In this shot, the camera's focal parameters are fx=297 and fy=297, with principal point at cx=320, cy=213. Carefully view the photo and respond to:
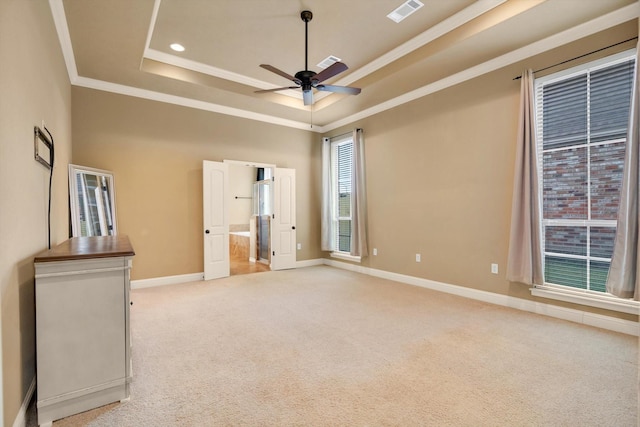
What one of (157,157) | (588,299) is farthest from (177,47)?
(588,299)

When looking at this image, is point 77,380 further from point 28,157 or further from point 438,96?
point 438,96

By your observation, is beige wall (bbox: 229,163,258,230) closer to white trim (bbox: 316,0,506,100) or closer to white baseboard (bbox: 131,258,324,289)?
white baseboard (bbox: 131,258,324,289)

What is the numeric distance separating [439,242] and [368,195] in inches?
Result: 65.7

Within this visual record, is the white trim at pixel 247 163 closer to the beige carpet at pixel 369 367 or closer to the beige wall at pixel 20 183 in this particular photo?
the beige carpet at pixel 369 367

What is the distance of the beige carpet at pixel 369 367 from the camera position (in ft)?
5.71

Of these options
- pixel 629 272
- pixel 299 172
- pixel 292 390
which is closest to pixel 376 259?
pixel 299 172

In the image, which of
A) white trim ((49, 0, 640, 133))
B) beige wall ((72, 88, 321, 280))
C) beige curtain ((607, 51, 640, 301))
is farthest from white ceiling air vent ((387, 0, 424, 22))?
beige wall ((72, 88, 321, 280))

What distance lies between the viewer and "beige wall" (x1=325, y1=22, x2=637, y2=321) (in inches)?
146

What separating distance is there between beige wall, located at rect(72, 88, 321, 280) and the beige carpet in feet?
4.11

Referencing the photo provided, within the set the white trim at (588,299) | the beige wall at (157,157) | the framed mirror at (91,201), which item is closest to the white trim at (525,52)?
the white trim at (588,299)

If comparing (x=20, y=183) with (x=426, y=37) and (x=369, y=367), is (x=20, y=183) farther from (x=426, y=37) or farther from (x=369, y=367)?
(x=426, y=37)

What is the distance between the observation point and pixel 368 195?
222 inches

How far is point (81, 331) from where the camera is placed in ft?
5.77

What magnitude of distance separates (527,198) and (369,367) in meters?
2.61
